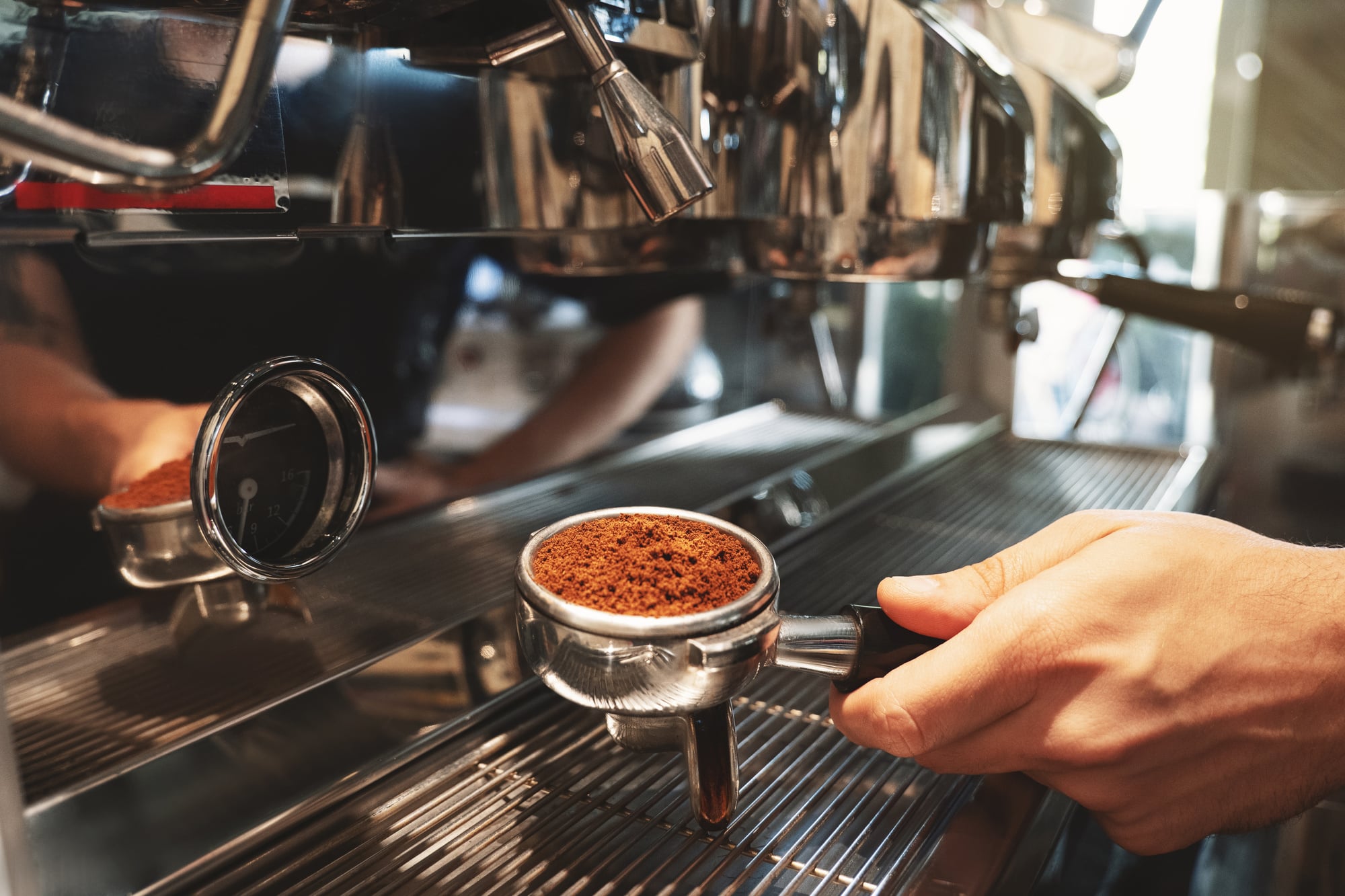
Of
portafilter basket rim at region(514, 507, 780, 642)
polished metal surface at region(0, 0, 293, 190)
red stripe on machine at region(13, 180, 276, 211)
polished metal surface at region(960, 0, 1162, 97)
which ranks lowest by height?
portafilter basket rim at region(514, 507, 780, 642)

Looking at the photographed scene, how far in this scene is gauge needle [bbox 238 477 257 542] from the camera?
17.1 inches

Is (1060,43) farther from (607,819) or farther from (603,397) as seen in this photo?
(607,819)

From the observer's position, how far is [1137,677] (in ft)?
1.31

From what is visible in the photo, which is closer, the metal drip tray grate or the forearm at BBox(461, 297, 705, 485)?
the metal drip tray grate

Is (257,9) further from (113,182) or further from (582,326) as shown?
(582,326)

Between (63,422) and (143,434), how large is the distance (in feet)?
0.11

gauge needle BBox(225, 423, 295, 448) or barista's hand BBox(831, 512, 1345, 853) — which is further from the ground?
gauge needle BBox(225, 423, 295, 448)

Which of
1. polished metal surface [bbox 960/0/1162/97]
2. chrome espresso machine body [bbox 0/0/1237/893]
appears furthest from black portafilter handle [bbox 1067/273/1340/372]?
polished metal surface [bbox 960/0/1162/97]

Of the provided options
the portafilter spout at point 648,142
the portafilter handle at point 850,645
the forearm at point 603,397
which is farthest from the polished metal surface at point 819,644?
the forearm at point 603,397

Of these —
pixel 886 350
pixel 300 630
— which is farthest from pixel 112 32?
pixel 886 350

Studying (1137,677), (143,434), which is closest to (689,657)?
(1137,677)

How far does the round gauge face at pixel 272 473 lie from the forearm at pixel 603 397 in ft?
0.87

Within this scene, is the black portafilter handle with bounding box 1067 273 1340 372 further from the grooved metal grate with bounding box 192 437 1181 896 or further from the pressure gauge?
the pressure gauge

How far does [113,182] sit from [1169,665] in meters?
0.44
